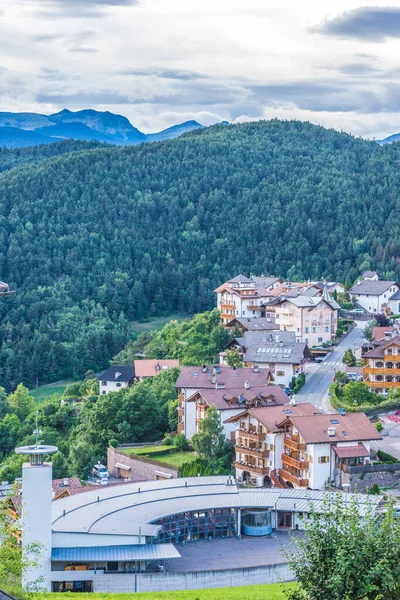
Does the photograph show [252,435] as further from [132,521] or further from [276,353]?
[276,353]

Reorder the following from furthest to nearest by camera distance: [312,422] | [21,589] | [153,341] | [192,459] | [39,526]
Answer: [153,341] → [192,459] → [312,422] → [39,526] → [21,589]

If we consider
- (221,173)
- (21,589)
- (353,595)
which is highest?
(221,173)

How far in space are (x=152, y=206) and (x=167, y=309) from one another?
29.8m

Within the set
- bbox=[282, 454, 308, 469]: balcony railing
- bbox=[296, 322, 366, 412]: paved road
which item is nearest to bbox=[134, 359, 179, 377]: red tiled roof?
bbox=[296, 322, 366, 412]: paved road

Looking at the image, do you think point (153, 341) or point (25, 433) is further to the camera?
point (153, 341)

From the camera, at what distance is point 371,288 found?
3423 inches

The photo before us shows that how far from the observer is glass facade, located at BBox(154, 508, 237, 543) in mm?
39781

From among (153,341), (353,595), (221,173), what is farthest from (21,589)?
(221,173)

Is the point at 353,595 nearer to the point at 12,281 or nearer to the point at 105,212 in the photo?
the point at 12,281

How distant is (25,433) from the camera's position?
71250 millimetres

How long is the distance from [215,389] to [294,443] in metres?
9.82

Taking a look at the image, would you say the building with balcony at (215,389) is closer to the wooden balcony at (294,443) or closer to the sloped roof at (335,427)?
the wooden balcony at (294,443)

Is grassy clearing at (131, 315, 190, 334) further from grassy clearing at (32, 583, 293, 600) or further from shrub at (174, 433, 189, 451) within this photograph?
grassy clearing at (32, 583, 293, 600)

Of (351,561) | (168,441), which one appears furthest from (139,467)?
(351,561)
